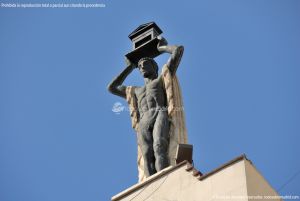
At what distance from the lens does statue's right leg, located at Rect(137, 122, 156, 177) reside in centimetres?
1586

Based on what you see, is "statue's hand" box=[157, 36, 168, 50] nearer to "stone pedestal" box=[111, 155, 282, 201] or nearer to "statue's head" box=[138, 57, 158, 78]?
"statue's head" box=[138, 57, 158, 78]

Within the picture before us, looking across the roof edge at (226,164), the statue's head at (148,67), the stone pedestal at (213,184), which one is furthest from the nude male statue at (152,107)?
the roof edge at (226,164)

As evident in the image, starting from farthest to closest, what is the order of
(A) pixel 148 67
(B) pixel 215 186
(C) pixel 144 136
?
1. (A) pixel 148 67
2. (C) pixel 144 136
3. (B) pixel 215 186

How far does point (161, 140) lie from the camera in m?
15.9

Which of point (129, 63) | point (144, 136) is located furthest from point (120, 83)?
point (144, 136)

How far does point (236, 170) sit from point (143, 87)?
5.06 metres

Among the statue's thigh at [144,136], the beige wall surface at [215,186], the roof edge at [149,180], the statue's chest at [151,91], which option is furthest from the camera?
the statue's chest at [151,91]

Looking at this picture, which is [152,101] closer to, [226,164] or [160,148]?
[160,148]

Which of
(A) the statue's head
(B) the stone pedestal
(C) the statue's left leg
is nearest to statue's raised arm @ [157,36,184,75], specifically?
(A) the statue's head

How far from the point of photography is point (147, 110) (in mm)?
16734

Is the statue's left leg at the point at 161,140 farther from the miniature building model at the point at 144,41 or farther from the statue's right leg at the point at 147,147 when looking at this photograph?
the miniature building model at the point at 144,41

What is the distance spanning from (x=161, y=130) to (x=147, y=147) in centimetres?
46

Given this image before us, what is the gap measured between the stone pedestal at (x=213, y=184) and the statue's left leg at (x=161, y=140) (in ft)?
4.37

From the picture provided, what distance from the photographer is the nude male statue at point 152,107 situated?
626 inches
